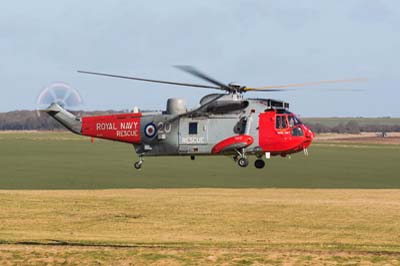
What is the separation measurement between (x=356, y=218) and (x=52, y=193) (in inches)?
2516

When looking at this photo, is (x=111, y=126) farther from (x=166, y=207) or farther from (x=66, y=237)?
(x=166, y=207)

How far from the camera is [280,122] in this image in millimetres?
52844

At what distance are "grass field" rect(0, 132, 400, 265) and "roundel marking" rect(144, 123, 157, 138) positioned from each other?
101ft

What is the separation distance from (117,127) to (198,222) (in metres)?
74.7

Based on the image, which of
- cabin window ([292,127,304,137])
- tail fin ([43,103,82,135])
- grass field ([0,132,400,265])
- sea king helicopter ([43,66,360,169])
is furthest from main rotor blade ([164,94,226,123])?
grass field ([0,132,400,265])

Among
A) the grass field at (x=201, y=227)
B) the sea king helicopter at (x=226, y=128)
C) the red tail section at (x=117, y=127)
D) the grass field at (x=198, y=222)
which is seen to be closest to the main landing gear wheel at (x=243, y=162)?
the sea king helicopter at (x=226, y=128)

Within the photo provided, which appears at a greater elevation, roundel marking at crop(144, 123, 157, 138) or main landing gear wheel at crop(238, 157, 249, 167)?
roundel marking at crop(144, 123, 157, 138)

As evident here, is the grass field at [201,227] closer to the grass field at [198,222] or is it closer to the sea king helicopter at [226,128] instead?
the grass field at [198,222]

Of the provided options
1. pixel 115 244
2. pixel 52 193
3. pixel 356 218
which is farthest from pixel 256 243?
pixel 52 193

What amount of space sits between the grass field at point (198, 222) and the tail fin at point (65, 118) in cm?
2713

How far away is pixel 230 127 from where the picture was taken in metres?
52.1

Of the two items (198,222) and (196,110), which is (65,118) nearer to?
(196,110)

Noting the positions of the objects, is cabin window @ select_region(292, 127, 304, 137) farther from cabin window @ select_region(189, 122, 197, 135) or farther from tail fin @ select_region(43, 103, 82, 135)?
tail fin @ select_region(43, 103, 82, 135)

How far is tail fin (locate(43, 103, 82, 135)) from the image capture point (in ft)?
188
